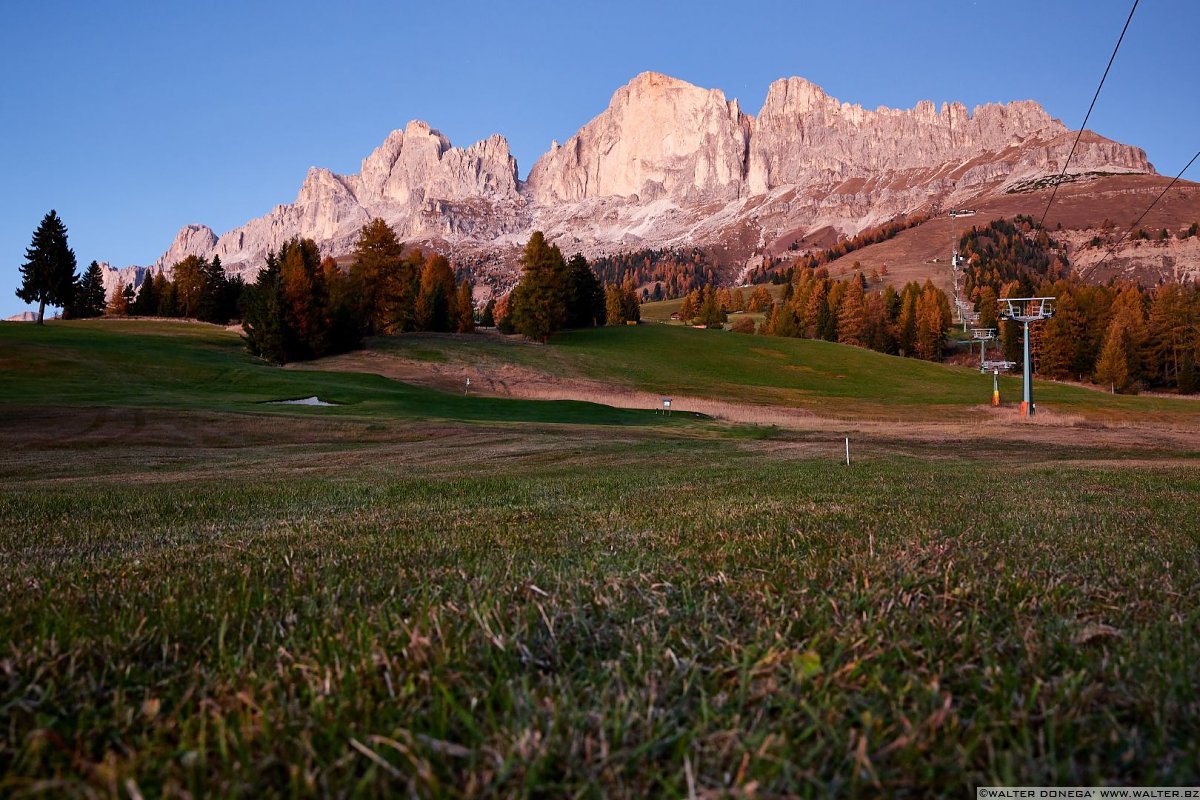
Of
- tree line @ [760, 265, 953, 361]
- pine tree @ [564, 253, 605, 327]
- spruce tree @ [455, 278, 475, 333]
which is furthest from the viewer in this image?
tree line @ [760, 265, 953, 361]

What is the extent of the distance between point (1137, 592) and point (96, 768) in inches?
146

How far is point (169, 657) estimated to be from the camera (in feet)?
7.29

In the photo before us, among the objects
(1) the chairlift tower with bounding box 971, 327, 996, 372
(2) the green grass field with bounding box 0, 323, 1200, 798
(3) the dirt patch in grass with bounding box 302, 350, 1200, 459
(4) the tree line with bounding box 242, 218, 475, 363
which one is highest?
(4) the tree line with bounding box 242, 218, 475, 363

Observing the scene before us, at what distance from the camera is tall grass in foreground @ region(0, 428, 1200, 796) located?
1.45 m

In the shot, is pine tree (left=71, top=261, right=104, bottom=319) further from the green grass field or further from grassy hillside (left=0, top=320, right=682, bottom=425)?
the green grass field

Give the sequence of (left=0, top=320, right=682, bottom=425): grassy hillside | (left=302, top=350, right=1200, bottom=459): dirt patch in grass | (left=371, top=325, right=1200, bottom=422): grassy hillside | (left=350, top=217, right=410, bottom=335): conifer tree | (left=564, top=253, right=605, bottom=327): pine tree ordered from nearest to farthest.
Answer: (left=302, top=350, right=1200, bottom=459): dirt patch in grass → (left=0, top=320, right=682, bottom=425): grassy hillside → (left=371, top=325, right=1200, bottom=422): grassy hillside → (left=350, top=217, right=410, bottom=335): conifer tree → (left=564, top=253, right=605, bottom=327): pine tree

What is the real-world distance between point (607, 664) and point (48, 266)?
10761cm

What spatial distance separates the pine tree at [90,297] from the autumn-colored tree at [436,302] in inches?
1912

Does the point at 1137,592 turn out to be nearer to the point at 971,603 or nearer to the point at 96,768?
the point at 971,603

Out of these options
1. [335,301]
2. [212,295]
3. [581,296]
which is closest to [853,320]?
[581,296]

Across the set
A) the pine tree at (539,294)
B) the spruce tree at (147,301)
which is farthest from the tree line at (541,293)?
the spruce tree at (147,301)

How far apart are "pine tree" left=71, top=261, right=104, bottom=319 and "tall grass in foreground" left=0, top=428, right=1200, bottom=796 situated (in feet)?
377

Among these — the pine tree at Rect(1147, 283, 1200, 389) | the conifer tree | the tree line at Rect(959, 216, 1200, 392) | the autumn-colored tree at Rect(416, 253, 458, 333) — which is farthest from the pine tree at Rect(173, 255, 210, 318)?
the pine tree at Rect(1147, 283, 1200, 389)

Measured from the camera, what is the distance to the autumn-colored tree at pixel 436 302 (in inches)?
3359
